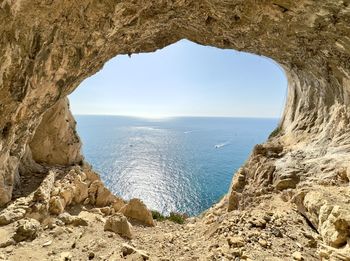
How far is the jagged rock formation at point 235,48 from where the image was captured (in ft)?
28.0

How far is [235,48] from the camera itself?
17500mm

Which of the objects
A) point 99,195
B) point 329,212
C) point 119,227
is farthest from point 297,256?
point 99,195

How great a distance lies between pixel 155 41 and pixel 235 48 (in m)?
6.57

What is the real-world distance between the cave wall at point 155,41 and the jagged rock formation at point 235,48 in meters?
0.05

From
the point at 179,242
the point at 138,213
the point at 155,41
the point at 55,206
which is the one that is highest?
the point at 155,41

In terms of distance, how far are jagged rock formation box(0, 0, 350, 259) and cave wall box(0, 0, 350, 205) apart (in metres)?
0.05

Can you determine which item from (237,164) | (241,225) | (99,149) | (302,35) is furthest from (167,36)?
(99,149)

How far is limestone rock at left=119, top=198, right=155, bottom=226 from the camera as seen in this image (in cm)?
1533

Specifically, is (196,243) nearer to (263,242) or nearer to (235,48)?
(263,242)

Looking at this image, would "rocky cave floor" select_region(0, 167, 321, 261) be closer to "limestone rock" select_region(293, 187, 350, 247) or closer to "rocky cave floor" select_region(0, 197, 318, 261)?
"rocky cave floor" select_region(0, 197, 318, 261)

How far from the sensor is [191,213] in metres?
49.3

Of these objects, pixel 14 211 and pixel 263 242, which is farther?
pixel 14 211

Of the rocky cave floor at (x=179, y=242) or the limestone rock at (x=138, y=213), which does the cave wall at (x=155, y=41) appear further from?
the limestone rock at (x=138, y=213)

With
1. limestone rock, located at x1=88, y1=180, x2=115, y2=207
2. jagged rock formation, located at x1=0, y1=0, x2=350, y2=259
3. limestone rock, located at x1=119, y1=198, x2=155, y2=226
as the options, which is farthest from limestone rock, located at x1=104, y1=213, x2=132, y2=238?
limestone rock, located at x1=88, y1=180, x2=115, y2=207
